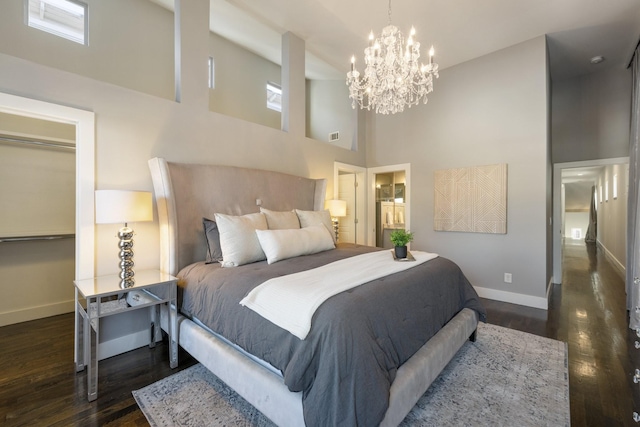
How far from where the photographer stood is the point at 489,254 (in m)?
4.03

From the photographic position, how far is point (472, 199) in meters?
4.13

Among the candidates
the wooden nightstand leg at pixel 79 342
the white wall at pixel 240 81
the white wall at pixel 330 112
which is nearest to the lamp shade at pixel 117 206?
the wooden nightstand leg at pixel 79 342

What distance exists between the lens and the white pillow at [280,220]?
2.95 meters

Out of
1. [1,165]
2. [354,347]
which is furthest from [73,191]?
[354,347]

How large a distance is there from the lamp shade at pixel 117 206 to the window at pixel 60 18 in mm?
2886

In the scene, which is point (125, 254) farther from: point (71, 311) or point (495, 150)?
point (495, 150)

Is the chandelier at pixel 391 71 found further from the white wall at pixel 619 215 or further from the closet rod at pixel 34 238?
the white wall at pixel 619 215

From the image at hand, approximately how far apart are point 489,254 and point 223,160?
13.0 feet

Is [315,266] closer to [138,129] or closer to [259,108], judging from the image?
[138,129]

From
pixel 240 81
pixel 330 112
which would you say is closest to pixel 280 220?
pixel 240 81

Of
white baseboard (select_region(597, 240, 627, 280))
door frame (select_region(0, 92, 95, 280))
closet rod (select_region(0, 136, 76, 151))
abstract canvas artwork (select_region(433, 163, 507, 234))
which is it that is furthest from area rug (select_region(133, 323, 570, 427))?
white baseboard (select_region(597, 240, 627, 280))

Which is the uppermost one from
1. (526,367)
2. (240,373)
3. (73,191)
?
(73,191)

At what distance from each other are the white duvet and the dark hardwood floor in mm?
1060

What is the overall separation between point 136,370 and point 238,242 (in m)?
1.30
